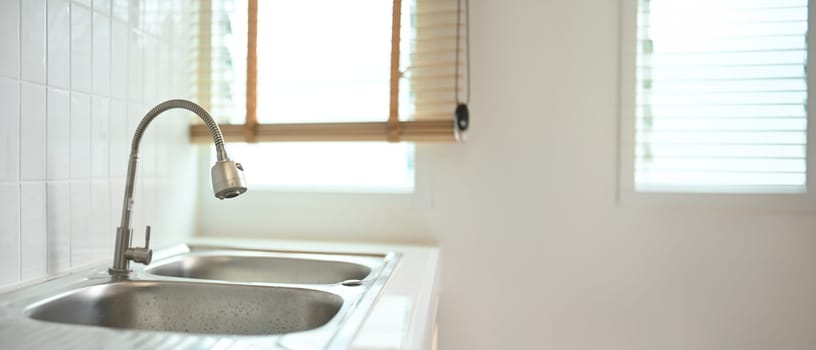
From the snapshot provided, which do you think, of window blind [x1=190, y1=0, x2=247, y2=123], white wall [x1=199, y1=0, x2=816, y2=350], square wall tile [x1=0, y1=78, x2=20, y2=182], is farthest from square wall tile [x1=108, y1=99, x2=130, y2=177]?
white wall [x1=199, y1=0, x2=816, y2=350]

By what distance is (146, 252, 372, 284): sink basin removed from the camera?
119cm

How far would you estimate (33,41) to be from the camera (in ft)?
3.01

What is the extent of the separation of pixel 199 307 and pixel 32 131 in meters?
0.50

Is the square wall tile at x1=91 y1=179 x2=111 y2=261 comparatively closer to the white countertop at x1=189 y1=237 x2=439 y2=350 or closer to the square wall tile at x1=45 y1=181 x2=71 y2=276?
the square wall tile at x1=45 y1=181 x2=71 y2=276

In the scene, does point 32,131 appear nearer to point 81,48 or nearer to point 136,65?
point 81,48

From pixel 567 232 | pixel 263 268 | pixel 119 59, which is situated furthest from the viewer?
pixel 567 232

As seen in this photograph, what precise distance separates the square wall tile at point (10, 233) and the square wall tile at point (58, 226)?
0.07m

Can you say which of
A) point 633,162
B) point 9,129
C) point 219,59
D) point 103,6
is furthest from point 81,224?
point 633,162

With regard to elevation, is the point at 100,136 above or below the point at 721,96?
below

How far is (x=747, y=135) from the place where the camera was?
1.31m

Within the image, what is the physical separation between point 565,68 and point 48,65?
1333 mm

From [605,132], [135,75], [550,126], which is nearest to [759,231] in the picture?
[605,132]

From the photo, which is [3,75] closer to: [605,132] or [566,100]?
[566,100]

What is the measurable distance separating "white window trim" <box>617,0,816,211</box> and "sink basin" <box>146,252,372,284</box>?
2.73 feet
